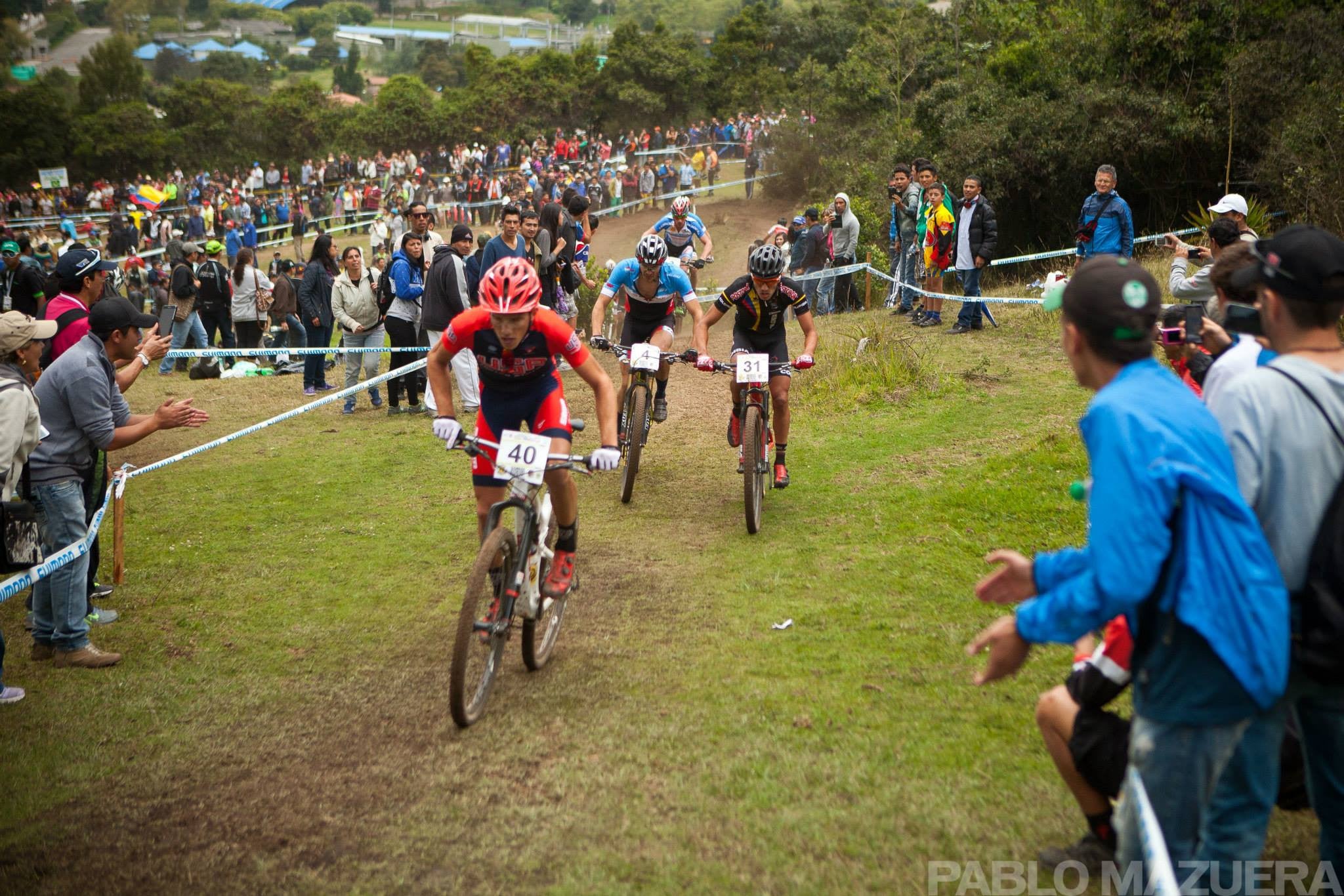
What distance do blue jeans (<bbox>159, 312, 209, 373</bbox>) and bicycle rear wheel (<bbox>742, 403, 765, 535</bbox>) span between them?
35.3 ft

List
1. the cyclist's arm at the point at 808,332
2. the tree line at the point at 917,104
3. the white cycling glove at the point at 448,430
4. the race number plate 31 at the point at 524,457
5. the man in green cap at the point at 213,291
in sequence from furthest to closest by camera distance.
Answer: the tree line at the point at 917,104, the man in green cap at the point at 213,291, the cyclist's arm at the point at 808,332, the white cycling glove at the point at 448,430, the race number plate 31 at the point at 524,457

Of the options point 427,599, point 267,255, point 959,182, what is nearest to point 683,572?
point 427,599

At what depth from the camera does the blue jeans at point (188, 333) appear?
16.1 meters

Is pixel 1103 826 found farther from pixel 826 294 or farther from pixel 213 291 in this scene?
pixel 826 294

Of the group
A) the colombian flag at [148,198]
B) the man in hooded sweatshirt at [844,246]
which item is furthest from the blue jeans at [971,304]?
the colombian flag at [148,198]

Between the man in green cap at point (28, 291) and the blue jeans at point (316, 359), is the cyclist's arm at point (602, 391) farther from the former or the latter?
the blue jeans at point (316, 359)

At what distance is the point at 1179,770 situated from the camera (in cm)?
301

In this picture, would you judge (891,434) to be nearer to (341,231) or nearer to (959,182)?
(959,182)

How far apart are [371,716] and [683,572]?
2733 mm

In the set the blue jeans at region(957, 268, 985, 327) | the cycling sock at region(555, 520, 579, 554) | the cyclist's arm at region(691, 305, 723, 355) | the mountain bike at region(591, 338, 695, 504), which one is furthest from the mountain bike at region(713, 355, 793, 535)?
the blue jeans at region(957, 268, 985, 327)

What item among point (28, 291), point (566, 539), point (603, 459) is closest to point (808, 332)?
point (566, 539)

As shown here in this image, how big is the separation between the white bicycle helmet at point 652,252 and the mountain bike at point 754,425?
142 centimetres

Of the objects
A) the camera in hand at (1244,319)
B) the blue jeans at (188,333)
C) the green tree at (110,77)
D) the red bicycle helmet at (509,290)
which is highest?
the green tree at (110,77)

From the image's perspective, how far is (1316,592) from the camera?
3.09m
